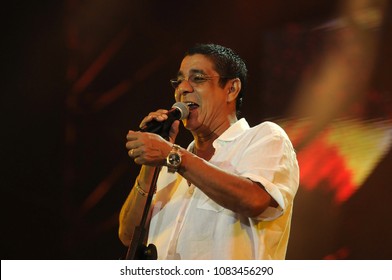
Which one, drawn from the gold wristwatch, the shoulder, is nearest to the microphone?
the gold wristwatch

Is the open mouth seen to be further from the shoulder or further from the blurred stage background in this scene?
the blurred stage background

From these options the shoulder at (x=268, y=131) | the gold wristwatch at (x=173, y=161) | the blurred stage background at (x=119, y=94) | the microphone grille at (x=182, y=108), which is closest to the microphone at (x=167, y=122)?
the microphone grille at (x=182, y=108)

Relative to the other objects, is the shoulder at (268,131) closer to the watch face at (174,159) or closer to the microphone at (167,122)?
the microphone at (167,122)

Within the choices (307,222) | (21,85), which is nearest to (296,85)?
(307,222)

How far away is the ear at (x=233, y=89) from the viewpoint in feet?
6.61

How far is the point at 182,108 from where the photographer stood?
181 centimetres

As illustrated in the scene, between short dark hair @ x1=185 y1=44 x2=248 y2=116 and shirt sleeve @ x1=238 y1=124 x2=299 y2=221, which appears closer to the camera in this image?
shirt sleeve @ x1=238 y1=124 x2=299 y2=221

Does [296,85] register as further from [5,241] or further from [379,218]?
[5,241]

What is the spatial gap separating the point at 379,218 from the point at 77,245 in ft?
4.54

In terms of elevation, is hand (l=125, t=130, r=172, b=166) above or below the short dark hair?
below

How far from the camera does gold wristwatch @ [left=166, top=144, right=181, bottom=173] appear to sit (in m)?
1.57

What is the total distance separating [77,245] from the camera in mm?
2826

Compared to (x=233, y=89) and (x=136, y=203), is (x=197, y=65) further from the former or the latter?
(x=136, y=203)

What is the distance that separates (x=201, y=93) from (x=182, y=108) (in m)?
0.14
